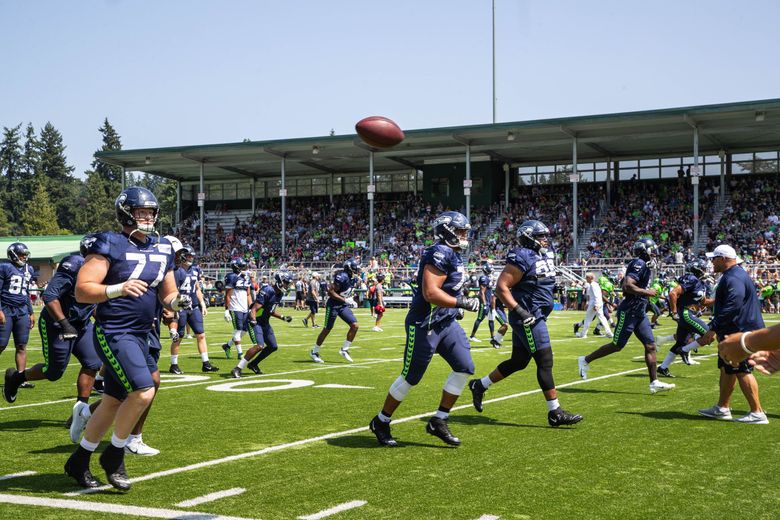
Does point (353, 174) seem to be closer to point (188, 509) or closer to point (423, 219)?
point (423, 219)

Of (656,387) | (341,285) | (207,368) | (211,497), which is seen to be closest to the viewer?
(211,497)

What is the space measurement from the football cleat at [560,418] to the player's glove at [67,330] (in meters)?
4.63

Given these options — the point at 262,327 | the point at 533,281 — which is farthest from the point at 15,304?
the point at 533,281

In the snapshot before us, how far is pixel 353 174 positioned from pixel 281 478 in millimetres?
47484

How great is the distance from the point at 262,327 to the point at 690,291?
257 inches

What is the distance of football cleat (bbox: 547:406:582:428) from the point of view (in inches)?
313

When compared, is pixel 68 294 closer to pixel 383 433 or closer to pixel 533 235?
pixel 383 433

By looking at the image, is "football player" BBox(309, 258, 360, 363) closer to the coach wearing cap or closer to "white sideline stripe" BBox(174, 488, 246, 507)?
the coach wearing cap

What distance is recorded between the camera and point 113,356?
18.5 ft

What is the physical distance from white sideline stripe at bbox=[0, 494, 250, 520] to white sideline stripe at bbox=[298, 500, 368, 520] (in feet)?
1.37

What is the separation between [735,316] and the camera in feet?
27.2

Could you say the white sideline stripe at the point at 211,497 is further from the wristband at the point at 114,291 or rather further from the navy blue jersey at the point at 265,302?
Result: the navy blue jersey at the point at 265,302

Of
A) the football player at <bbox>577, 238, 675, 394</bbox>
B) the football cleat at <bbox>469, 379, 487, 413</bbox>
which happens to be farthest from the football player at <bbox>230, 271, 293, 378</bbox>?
the football player at <bbox>577, 238, 675, 394</bbox>

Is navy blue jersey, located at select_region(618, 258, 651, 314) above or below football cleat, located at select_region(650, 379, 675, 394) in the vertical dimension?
above
